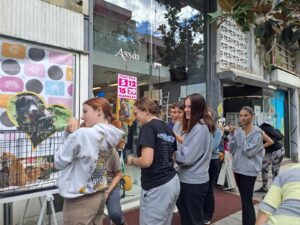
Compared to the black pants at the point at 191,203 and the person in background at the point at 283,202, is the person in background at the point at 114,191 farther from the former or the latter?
the person in background at the point at 283,202

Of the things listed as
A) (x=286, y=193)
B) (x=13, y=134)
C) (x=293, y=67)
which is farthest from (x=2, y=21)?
(x=293, y=67)

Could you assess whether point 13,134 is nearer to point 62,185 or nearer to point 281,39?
point 62,185

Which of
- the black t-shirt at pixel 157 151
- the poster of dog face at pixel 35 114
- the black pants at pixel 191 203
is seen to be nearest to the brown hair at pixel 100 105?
the black t-shirt at pixel 157 151

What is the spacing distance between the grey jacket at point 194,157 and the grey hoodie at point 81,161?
3.27 ft

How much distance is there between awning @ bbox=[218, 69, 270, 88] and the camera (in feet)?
27.1

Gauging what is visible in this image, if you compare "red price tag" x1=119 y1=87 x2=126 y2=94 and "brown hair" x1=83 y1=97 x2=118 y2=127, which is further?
"red price tag" x1=119 y1=87 x2=126 y2=94

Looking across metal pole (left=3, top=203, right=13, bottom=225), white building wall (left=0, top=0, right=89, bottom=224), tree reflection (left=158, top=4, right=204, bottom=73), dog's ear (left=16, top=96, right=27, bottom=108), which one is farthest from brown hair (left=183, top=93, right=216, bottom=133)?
tree reflection (left=158, top=4, right=204, bottom=73)

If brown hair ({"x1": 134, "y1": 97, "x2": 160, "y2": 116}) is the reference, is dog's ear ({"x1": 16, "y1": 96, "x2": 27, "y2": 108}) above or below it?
above

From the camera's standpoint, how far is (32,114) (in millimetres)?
4688

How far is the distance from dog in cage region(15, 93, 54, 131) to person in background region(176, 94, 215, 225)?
2362 millimetres

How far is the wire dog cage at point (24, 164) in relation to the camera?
3279mm

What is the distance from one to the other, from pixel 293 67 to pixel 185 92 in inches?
306

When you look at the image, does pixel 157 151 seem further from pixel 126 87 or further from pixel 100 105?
pixel 126 87

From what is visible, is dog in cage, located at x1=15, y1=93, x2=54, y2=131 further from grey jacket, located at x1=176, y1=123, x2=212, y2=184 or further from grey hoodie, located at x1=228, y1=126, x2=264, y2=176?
grey hoodie, located at x1=228, y1=126, x2=264, y2=176
